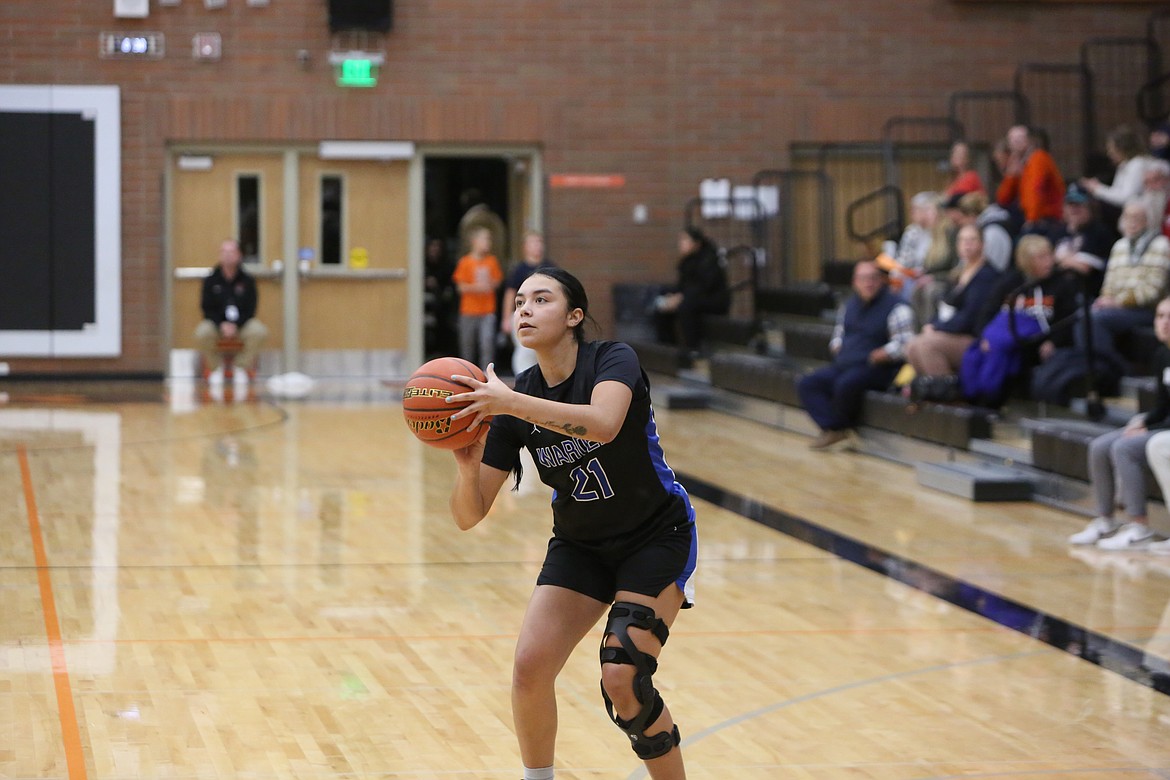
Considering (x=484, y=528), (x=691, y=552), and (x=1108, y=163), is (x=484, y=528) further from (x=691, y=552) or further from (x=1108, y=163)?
(x=1108, y=163)

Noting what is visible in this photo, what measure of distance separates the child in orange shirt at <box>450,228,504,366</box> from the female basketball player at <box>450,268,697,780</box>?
13.0 meters

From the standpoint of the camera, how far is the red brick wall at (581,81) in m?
17.0

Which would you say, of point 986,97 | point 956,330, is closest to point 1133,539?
point 956,330

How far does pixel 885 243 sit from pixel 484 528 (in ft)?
26.6

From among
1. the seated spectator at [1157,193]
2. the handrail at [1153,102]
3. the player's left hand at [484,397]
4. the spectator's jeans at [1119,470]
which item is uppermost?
the handrail at [1153,102]

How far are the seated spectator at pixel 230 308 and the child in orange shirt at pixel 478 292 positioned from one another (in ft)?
7.03

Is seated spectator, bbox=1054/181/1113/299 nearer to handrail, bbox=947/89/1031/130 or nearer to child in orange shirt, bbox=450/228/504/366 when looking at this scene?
handrail, bbox=947/89/1031/130

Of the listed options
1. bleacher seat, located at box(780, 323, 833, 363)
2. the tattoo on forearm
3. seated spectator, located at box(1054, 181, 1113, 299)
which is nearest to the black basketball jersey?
the tattoo on forearm

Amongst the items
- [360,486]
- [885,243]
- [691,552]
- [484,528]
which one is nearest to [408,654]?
[691,552]

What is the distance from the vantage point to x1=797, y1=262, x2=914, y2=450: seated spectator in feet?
37.6

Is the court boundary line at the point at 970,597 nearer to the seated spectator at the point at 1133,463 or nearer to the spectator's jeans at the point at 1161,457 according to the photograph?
the seated spectator at the point at 1133,463

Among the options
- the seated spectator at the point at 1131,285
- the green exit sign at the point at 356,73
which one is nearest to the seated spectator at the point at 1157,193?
the seated spectator at the point at 1131,285

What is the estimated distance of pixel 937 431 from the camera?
1066 centimetres

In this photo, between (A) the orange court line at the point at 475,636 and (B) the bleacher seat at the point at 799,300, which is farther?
(B) the bleacher seat at the point at 799,300
